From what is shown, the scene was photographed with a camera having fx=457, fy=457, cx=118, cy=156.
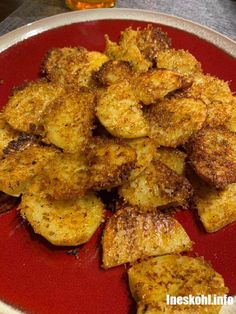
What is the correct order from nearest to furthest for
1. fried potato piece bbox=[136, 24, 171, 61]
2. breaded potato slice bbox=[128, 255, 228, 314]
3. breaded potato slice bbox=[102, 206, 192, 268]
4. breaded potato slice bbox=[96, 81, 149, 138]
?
breaded potato slice bbox=[128, 255, 228, 314] < breaded potato slice bbox=[102, 206, 192, 268] < breaded potato slice bbox=[96, 81, 149, 138] < fried potato piece bbox=[136, 24, 171, 61]

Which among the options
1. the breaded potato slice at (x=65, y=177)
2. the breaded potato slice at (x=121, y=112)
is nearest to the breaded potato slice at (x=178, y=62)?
the breaded potato slice at (x=121, y=112)

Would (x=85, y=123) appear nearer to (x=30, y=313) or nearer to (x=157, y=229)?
(x=157, y=229)

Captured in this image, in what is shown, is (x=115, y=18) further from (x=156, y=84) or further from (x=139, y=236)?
(x=139, y=236)

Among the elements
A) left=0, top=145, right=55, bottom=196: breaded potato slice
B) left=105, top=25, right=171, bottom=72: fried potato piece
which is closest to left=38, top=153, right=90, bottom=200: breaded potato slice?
left=0, top=145, right=55, bottom=196: breaded potato slice

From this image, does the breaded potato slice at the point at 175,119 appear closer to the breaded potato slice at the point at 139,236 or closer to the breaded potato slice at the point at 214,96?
the breaded potato slice at the point at 214,96

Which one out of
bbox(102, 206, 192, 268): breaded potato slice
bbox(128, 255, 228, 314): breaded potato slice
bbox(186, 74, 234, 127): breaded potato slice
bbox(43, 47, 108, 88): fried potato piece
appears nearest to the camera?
bbox(128, 255, 228, 314): breaded potato slice

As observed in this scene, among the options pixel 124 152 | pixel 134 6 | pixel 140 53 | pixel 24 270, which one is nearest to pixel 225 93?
pixel 140 53

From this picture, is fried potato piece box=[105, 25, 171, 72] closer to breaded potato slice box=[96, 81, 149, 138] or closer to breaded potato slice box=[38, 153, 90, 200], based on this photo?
breaded potato slice box=[96, 81, 149, 138]

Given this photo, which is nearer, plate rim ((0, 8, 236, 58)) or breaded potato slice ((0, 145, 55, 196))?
breaded potato slice ((0, 145, 55, 196))
